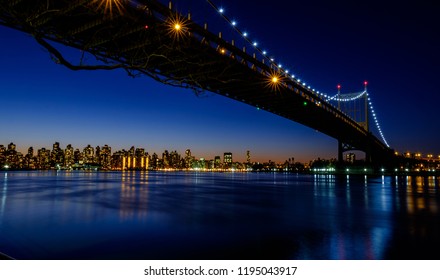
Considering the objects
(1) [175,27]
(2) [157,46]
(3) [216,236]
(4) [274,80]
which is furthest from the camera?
(4) [274,80]

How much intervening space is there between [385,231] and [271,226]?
134 inches

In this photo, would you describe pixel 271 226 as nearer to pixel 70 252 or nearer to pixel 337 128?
pixel 70 252

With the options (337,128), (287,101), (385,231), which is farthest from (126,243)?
(337,128)

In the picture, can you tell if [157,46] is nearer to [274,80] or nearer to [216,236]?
[216,236]

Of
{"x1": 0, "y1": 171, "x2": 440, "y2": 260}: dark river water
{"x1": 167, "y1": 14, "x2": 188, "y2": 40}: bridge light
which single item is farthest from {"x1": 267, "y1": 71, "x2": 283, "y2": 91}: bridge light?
{"x1": 0, "y1": 171, "x2": 440, "y2": 260}: dark river water

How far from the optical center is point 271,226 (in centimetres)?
1043

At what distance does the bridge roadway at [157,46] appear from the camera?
453cm

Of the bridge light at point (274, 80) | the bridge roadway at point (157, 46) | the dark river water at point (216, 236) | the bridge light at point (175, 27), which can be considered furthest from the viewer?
the bridge light at point (274, 80)

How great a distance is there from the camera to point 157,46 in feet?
51.9

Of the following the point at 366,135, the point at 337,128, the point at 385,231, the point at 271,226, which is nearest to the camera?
the point at 385,231

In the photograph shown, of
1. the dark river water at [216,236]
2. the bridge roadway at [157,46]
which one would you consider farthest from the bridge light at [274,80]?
the dark river water at [216,236]

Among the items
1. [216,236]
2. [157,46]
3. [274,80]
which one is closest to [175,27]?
[157,46]

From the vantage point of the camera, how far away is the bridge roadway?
4.53 meters

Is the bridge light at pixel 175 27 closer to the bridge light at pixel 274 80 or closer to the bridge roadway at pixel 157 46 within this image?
the bridge roadway at pixel 157 46
